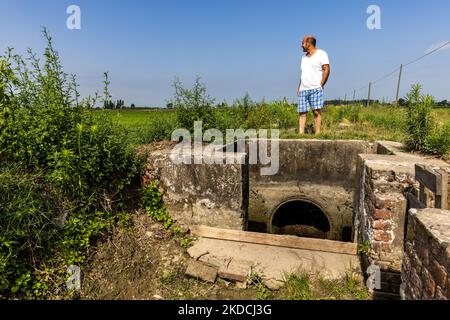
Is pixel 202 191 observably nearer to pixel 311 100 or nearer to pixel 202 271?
pixel 202 271

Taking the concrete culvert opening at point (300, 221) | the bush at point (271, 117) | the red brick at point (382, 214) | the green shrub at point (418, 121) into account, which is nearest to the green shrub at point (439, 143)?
the green shrub at point (418, 121)

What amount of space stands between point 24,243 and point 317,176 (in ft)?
16.3

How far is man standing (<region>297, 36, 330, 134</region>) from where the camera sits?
5.81 m

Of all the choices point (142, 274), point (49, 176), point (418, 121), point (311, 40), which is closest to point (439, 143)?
point (418, 121)

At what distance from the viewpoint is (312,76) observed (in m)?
5.90

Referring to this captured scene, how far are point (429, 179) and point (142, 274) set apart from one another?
2955mm

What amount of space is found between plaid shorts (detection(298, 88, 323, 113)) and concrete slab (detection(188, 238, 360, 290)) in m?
3.51

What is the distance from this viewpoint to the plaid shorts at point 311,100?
5.97 m

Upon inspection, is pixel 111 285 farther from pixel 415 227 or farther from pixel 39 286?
pixel 415 227

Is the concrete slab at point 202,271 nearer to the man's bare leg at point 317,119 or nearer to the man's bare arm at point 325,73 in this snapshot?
the man's bare leg at point 317,119

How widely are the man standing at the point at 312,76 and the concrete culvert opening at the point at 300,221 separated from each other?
205 cm

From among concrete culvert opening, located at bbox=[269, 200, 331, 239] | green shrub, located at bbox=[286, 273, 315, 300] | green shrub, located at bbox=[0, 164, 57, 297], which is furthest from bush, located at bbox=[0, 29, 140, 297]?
concrete culvert opening, located at bbox=[269, 200, 331, 239]

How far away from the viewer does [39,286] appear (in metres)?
2.62

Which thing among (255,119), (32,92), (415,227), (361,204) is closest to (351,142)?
(361,204)
